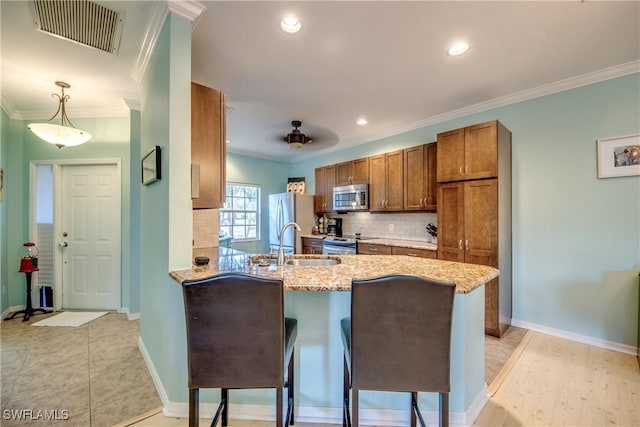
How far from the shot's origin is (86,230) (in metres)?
3.73

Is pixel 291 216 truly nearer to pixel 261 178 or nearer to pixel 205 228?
pixel 261 178

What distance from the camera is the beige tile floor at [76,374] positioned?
1775 mm

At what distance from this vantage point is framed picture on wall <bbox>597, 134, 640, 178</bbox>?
248 centimetres

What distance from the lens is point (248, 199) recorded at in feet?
19.7

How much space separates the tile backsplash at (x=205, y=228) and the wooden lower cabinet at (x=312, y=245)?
7.26 feet

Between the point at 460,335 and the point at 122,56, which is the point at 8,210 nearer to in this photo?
the point at 122,56

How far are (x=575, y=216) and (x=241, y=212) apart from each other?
17.6 ft

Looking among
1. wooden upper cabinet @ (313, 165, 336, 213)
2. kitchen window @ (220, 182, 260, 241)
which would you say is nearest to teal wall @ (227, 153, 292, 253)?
kitchen window @ (220, 182, 260, 241)

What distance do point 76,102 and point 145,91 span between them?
1756 mm

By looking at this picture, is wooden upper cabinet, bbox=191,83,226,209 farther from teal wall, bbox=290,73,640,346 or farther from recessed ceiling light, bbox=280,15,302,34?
teal wall, bbox=290,73,640,346

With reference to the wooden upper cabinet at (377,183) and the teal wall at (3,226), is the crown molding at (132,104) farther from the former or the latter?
the wooden upper cabinet at (377,183)

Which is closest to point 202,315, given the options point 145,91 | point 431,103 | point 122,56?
point 145,91

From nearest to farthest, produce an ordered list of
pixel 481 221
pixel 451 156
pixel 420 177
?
pixel 481 221, pixel 451 156, pixel 420 177

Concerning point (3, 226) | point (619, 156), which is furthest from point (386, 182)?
point (3, 226)
